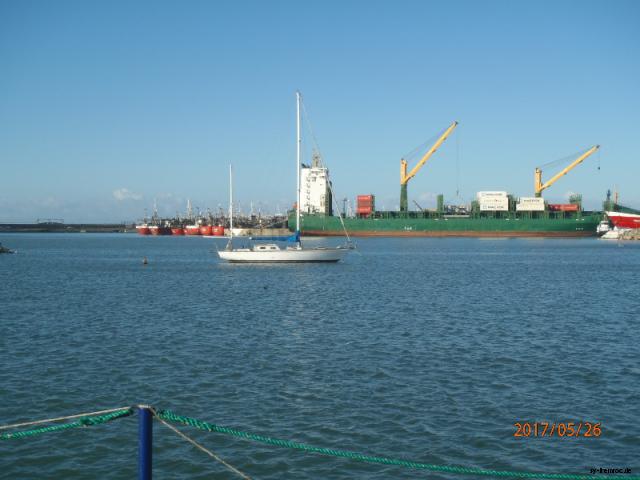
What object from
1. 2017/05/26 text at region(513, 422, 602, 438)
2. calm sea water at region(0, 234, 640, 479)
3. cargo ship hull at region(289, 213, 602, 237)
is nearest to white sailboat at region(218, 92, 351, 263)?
calm sea water at region(0, 234, 640, 479)

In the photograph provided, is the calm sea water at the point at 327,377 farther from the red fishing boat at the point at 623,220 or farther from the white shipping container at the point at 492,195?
the red fishing boat at the point at 623,220

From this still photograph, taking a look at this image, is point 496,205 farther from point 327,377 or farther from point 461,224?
point 327,377

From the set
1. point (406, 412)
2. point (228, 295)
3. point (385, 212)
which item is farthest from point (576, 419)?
point (385, 212)

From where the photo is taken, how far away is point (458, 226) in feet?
540

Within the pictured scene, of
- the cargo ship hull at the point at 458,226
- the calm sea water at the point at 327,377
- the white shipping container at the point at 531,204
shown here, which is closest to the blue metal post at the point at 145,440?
the calm sea water at the point at 327,377

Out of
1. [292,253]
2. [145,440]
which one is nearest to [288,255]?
[292,253]

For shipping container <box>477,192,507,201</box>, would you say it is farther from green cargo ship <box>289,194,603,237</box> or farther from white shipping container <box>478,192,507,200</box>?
green cargo ship <box>289,194,603,237</box>

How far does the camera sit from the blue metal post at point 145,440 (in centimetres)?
614

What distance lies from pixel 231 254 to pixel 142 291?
24.1 metres

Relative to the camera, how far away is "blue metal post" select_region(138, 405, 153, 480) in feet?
20.2

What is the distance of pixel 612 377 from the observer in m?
17.4

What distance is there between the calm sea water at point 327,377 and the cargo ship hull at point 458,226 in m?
120

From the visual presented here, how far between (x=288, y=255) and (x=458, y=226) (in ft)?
356

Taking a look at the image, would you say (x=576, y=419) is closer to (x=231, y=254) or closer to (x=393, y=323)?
(x=393, y=323)
